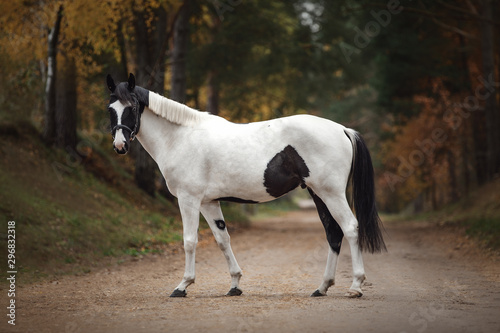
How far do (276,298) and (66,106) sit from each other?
1078 centimetres

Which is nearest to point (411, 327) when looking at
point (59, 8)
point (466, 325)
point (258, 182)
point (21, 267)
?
point (466, 325)

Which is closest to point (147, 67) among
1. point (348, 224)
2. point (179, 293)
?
point (179, 293)

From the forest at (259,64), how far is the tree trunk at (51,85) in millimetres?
35

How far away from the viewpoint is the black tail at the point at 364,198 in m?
6.61

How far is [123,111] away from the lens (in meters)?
6.64

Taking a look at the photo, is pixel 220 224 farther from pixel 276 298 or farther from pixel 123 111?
pixel 123 111

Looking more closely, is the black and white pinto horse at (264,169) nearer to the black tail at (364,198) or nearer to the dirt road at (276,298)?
the black tail at (364,198)

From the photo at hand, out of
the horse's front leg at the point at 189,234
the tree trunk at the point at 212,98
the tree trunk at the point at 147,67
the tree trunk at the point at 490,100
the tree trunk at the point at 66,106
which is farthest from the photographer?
the tree trunk at the point at 212,98

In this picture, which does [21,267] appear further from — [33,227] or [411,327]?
[411,327]

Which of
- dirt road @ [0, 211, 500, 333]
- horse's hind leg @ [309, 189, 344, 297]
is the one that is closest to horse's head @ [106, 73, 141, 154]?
dirt road @ [0, 211, 500, 333]

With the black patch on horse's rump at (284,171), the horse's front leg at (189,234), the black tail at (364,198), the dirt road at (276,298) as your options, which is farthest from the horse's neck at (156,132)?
the black tail at (364,198)

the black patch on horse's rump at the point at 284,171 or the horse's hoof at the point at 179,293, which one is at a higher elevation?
the black patch on horse's rump at the point at 284,171

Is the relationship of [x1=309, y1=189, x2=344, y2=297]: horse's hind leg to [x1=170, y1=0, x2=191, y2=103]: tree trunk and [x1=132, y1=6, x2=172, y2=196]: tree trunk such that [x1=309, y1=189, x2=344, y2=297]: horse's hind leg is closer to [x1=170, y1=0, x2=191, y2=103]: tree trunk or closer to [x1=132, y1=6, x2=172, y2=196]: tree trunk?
[x1=132, y1=6, x2=172, y2=196]: tree trunk

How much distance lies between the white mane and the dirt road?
2.29m
